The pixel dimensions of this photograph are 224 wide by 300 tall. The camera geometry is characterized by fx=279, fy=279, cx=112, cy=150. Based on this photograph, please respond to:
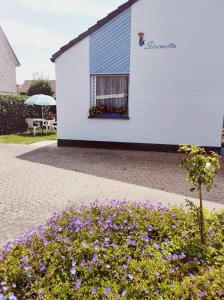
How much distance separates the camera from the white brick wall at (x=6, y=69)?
89.7ft

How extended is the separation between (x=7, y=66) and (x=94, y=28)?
19.5 metres

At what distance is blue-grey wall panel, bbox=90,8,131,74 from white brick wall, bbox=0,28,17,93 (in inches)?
702

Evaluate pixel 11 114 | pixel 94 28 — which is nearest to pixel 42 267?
pixel 94 28

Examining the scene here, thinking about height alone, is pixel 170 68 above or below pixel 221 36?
Answer: below

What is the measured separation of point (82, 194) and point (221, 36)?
833cm

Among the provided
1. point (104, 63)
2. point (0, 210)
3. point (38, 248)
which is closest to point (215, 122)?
point (104, 63)

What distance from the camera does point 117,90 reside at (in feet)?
41.3

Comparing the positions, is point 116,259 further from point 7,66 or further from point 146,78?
point 7,66

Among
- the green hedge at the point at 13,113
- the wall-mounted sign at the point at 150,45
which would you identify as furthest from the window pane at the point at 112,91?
the green hedge at the point at 13,113

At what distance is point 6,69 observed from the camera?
92.3 ft

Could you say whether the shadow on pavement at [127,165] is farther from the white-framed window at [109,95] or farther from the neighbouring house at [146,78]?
the white-framed window at [109,95]

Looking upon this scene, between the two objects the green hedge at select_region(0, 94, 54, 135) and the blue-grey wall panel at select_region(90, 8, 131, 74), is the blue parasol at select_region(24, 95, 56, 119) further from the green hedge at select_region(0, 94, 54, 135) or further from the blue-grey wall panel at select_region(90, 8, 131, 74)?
the blue-grey wall panel at select_region(90, 8, 131, 74)

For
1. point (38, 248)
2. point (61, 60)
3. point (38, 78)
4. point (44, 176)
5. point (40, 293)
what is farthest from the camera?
point (38, 78)

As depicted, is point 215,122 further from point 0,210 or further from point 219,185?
point 0,210
